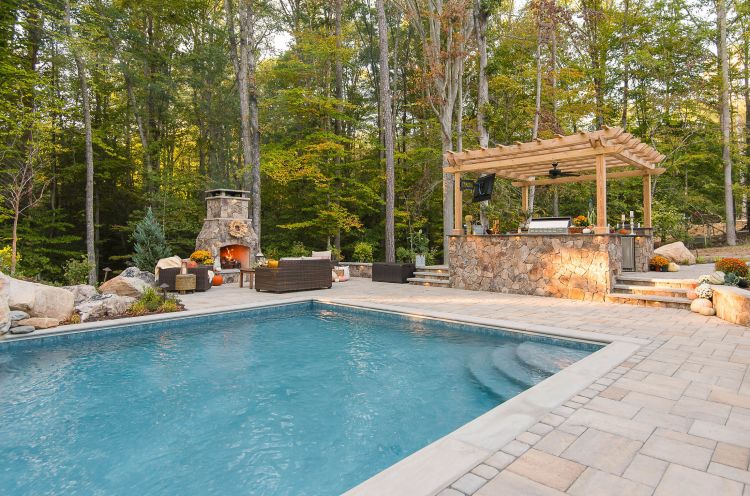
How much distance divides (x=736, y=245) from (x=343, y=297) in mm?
14863

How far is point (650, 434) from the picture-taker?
238cm

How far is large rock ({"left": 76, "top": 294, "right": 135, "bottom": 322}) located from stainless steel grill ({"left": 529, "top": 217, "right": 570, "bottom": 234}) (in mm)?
8030

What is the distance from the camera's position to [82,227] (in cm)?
1505

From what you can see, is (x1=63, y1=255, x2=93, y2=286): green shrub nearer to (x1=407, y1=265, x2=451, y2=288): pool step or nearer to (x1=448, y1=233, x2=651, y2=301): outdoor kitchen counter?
(x1=407, y1=265, x2=451, y2=288): pool step

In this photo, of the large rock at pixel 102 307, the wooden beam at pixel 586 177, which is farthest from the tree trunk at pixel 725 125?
the large rock at pixel 102 307

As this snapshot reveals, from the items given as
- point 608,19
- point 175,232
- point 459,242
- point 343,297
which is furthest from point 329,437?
point 608,19

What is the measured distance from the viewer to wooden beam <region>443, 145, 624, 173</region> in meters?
7.75

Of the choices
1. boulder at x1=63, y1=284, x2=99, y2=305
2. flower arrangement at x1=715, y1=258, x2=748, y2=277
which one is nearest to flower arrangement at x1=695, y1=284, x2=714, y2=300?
flower arrangement at x1=715, y1=258, x2=748, y2=277

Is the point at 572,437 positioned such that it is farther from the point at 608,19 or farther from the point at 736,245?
the point at 608,19

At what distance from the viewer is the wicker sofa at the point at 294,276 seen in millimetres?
9203

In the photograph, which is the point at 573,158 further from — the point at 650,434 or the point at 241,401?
the point at 241,401

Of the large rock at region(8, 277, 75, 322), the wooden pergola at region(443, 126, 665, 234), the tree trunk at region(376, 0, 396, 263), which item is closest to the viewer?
the large rock at region(8, 277, 75, 322)

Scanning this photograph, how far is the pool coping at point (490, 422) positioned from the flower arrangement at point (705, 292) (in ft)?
9.07

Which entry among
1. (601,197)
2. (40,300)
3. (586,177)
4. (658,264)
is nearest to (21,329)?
(40,300)
